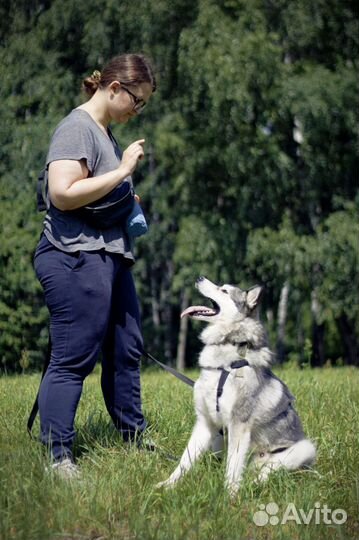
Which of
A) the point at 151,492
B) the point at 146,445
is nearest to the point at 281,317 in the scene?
the point at 146,445

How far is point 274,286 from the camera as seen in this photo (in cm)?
1945

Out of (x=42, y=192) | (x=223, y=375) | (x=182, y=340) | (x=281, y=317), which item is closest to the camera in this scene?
(x=42, y=192)

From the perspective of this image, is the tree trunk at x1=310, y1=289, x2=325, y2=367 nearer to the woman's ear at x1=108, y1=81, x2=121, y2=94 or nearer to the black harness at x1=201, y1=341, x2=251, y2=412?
the black harness at x1=201, y1=341, x2=251, y2=412

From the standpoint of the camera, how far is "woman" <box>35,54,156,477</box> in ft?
13.0

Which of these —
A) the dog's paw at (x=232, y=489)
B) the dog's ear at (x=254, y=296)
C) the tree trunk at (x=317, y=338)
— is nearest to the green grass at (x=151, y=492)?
the dog's paw at (x=232, y=489)

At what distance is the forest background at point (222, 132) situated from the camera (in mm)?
17766

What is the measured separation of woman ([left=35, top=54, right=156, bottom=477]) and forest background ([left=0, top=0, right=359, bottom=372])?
41.7 ft

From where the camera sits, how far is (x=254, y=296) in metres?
4.68

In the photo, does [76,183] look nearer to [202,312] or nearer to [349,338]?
[202,312]

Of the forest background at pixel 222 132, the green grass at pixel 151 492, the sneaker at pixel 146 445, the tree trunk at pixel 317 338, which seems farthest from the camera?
the tree trunk at pixel 317 338

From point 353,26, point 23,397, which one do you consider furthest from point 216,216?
point 23,397

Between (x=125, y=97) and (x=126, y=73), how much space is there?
0.13m

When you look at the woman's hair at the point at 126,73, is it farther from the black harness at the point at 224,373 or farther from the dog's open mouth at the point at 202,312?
the black harness at the point at 224,373

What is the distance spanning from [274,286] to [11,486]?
53.7 feet
